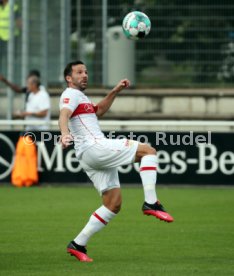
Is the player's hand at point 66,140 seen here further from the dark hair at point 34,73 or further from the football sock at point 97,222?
the dark hair at point 34,73

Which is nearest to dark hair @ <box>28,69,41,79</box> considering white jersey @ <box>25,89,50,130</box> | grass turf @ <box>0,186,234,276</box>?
white jersey @ <box>25,89,50,130</box>

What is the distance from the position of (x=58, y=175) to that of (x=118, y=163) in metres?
8.69

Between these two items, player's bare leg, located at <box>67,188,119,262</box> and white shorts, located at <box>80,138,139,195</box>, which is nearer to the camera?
white shorts, located at <box>80,138,139,195</box>

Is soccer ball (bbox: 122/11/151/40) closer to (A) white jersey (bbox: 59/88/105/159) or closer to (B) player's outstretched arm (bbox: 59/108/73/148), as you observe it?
(A) white jersey (bbox: 59/88/105/159)

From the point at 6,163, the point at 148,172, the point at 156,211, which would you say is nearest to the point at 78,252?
the point at 156,211

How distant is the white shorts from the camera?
9945 mm

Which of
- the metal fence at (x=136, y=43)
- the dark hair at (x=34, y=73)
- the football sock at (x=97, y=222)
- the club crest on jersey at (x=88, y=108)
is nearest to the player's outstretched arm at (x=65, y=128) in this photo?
the club crest on jersey at (x=88, y=108)

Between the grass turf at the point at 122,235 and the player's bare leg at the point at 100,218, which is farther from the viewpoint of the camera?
the player's bare leg at the point at 100,218

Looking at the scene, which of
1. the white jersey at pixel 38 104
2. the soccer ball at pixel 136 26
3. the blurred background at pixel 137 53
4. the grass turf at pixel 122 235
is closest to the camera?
the grass turf at pixel 122 235

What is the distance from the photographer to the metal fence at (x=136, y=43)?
19984 mm

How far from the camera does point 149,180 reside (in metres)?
9.91

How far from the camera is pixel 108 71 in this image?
2138cm

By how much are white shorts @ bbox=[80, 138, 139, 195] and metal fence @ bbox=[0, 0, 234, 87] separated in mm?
9801

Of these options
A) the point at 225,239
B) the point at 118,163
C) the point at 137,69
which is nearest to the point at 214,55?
the point at 137,69
